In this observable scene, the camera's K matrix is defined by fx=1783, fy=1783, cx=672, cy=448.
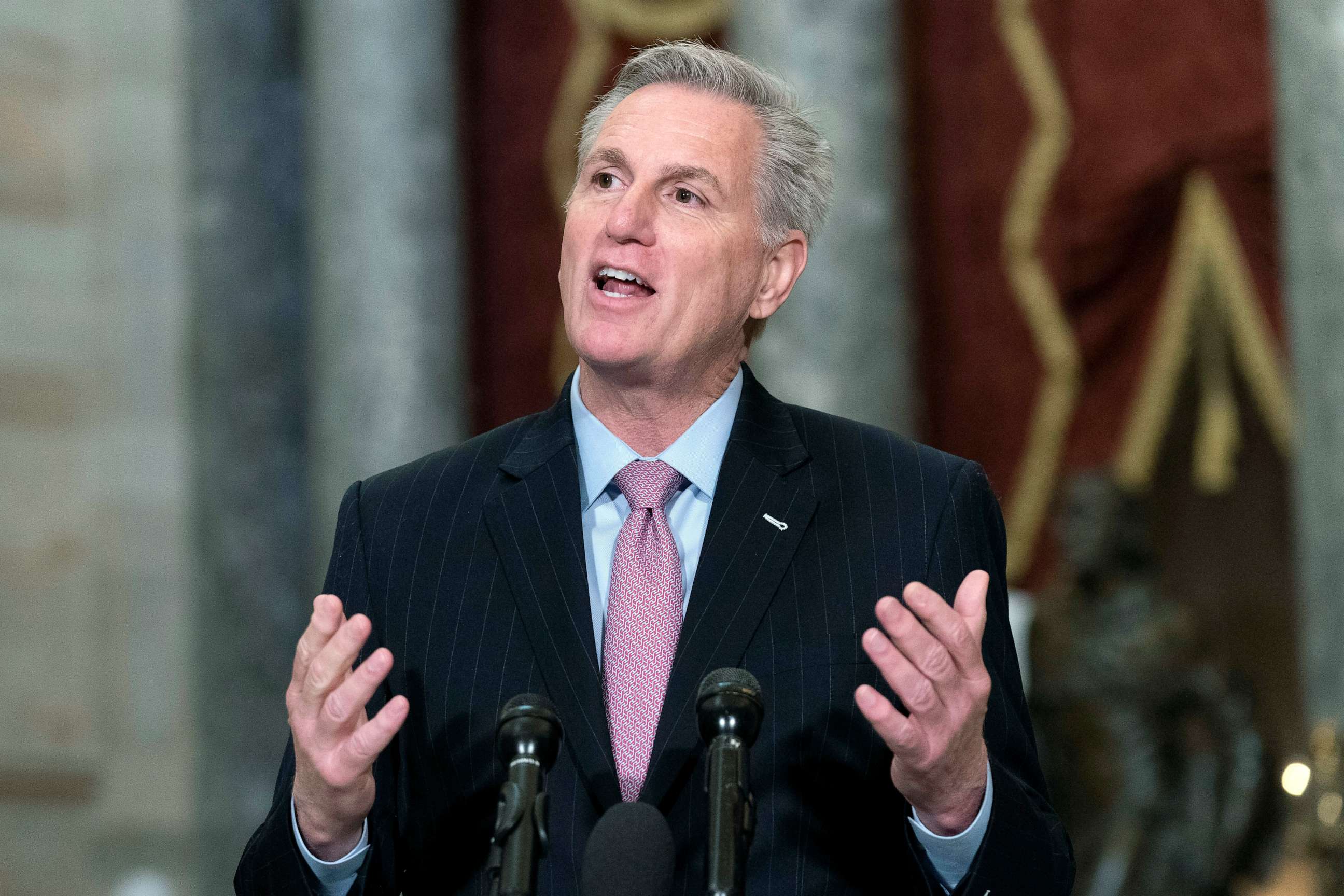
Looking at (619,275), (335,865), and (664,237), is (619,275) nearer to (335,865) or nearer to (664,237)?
(664,237)

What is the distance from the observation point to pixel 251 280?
6.80 meters

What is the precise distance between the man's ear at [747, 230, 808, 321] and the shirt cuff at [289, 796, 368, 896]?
823mm

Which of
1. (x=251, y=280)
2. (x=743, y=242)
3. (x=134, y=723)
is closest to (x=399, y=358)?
(x=251, y=280)

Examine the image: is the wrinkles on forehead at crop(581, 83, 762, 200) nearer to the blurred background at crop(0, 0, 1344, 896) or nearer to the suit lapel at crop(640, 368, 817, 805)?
the suit lapel at crop(640, 368, 817, 805)

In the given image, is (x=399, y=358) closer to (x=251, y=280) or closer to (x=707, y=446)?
(x=251, y=280)

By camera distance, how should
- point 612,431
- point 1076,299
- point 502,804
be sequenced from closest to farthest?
point 502,804 < point 612,431 < point 1076,299

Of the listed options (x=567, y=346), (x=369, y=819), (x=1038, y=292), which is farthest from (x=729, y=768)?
(x=567, y=346)

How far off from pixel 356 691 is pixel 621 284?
649 millimetres

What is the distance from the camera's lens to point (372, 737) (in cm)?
164

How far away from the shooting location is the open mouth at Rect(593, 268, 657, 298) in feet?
6.77

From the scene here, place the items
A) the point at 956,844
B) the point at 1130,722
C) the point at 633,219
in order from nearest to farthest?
the point at 956,844, the point at 633,219, the point at 1130,722

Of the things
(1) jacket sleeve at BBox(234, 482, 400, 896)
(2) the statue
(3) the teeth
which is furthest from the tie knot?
(2) the statue

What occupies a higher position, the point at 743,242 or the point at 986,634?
the point at 743,242

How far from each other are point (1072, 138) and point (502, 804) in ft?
16.0
